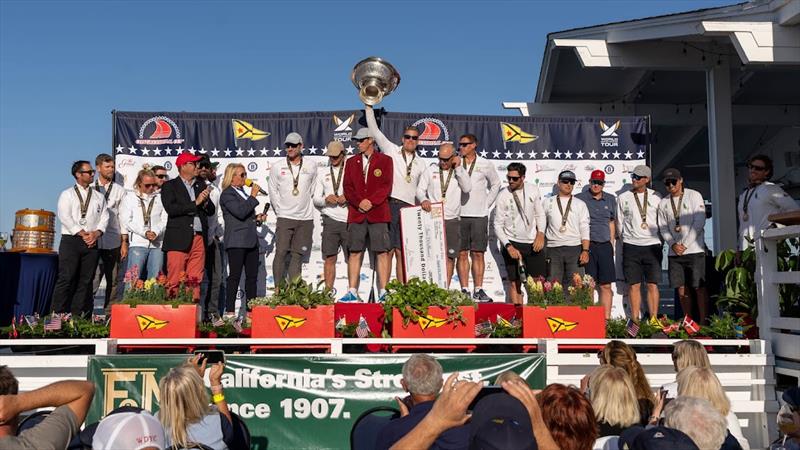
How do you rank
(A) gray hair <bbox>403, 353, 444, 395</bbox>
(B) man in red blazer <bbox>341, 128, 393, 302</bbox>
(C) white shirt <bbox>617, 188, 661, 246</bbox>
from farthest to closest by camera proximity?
(C) white shirt <bbox>617, 188, 661, 246</bbox>, (B) man in red blazer <bbox>341, 128, 393, 302</bbox>, (A) gray hair <bbox>403, 353, 444, 395</bbox>

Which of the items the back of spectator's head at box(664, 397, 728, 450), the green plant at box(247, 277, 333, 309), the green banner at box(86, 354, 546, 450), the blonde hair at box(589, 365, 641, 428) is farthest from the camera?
the green plant at box(247, 277, 333, 309)

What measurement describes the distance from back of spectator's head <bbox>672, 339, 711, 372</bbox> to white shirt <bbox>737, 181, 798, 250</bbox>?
399 cm

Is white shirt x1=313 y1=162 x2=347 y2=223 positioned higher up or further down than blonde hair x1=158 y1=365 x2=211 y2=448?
higher up

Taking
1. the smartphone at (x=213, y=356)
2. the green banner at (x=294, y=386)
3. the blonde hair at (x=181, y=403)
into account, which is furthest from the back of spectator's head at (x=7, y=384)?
the green banner at (x=294, y=386)

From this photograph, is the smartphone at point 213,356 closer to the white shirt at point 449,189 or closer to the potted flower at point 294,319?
the potted flower at point 294,319

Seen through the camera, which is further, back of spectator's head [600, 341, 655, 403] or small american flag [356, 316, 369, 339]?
small american flag [356, 316, 369, 339]

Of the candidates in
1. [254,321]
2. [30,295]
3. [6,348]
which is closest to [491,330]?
[254,321]

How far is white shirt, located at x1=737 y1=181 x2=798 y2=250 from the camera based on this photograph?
874 cm

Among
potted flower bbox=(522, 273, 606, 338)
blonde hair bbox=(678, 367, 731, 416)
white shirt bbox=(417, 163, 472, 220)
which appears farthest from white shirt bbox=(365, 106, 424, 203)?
blonde hair bbox=(678, 367, 731, 416)

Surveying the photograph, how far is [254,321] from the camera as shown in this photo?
Answer: 7074 millimetres

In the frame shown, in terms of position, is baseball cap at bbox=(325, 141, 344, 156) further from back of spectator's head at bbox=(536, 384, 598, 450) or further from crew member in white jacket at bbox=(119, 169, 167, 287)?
back of spectator's head at bbox=(536, 384, 598, 450)

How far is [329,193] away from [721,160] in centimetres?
588

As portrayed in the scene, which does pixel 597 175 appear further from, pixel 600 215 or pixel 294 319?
pixel 294 319

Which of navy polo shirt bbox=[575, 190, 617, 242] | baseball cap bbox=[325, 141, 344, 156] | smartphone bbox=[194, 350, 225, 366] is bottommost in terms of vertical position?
smartphone bbox=[194, 350, 225, 366]
